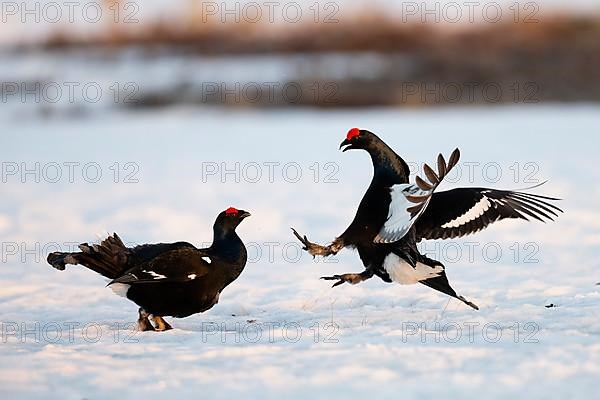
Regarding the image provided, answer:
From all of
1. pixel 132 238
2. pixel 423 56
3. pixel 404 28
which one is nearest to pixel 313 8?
pixel 404 28

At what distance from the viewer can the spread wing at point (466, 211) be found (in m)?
4.56

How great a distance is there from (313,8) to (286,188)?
553 inches

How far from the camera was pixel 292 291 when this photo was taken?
505 centimetres

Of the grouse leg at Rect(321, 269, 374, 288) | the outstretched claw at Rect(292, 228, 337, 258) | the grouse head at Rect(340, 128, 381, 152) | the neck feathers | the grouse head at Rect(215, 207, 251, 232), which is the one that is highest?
the grouse head at Rect(340, 128, 381, 152)

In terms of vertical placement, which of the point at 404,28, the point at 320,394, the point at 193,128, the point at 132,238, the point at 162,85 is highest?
the point at 404,28

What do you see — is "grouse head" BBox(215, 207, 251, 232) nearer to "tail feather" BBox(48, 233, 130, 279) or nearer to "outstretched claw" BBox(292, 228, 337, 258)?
"outstretched claw" BBox(292, 228, 337, 258)

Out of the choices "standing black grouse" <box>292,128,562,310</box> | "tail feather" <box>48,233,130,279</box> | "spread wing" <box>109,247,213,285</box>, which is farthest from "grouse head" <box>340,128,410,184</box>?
"tail feather" <box>48,233,130,279</box>

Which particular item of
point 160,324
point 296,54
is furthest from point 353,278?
A: point 296,54

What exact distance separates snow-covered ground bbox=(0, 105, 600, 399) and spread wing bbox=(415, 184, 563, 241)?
1.18ft

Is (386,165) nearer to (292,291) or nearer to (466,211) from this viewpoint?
(466,211)

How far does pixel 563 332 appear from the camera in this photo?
11.9ft

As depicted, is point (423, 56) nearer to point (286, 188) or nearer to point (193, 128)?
point (193, 128)

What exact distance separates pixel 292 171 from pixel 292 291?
582 cm

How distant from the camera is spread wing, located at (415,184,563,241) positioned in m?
4.56
